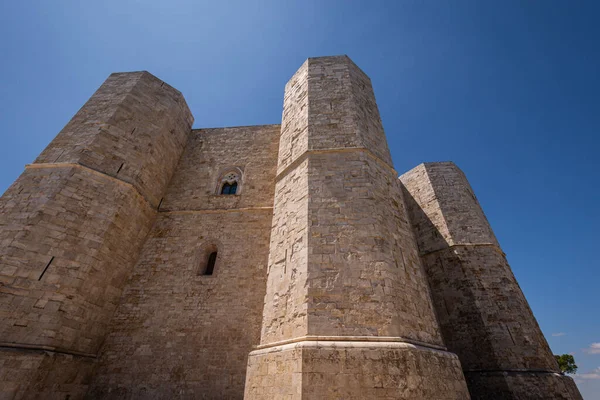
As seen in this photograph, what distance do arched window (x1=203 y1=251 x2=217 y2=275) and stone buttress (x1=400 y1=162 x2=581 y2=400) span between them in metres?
6.98

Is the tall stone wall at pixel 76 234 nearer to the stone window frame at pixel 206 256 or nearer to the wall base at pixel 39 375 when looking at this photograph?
the wall base at pixel 39 375

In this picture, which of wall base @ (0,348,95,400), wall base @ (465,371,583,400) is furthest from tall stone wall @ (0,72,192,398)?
wall base @ (465,371,583,400)

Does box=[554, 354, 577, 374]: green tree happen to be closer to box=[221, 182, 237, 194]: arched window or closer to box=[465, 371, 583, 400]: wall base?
box=[465, 371, 583, 400]: wall base

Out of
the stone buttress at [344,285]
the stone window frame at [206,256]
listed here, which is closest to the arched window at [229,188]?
the stone window frame at [206,256]

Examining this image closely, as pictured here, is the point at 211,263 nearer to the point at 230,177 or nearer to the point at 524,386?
the point at 230,177

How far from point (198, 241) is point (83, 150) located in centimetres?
386

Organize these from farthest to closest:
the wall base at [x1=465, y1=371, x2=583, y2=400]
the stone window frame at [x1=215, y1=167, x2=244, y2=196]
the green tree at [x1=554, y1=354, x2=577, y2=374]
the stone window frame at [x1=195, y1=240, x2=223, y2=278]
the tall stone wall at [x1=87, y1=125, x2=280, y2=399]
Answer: the green tree at [x1=554, y1=354, x2=577, y2=374]
the stone window frame at [x1=215, y1=167, x2=244, y2=196]
the stone window frame at [x1=195, y1=240, x2=223, y2=278]
the wall base at [x1=465, y1=371, x2=583, y2=400]
the tall stone wall at [x1=87, y1=125, x2=280, y2=399]

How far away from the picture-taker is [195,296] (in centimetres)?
721

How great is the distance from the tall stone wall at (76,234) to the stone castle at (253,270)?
4 centimetres

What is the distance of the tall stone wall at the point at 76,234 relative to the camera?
531cm

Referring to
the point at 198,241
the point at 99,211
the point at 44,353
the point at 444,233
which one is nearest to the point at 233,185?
the point at 198,241

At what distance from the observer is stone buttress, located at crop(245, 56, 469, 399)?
3.86 meters

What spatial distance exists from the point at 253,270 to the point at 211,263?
1.46m

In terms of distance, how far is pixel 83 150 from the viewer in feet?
24.7
